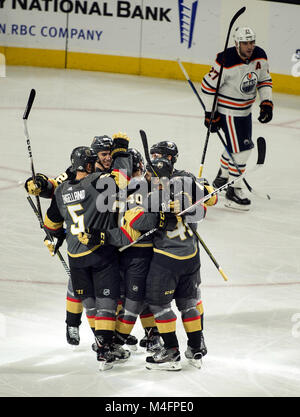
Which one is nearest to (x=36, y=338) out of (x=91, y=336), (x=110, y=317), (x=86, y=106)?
(x=91, y=336)

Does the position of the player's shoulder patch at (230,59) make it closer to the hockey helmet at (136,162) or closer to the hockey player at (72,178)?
the hockey player at (72,178)

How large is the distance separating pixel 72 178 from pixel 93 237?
18.3 inches

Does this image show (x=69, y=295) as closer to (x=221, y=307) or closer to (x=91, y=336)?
(x=91, y=336)

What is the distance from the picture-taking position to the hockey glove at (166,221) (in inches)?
170

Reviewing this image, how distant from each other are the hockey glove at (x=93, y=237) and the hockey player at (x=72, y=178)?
1.16 ft

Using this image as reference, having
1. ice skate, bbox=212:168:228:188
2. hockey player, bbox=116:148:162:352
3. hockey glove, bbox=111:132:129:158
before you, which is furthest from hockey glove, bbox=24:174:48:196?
ice skate, bbox=212:168:228:188

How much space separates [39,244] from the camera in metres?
6.46

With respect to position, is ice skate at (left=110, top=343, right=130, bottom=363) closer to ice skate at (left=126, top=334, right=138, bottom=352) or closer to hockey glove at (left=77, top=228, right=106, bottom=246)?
ice skate at (left=126, top=334, right=138, bottom=352)

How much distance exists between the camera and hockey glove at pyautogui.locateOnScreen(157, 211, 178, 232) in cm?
432

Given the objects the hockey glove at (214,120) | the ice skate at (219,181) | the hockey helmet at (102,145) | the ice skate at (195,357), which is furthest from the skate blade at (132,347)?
the ice skate at (219,181)

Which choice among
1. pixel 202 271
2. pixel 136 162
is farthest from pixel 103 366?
pixel 202 271

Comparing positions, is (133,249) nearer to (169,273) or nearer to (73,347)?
(169,273)

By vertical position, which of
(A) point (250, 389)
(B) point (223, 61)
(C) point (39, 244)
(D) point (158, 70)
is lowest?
(D) point (158, 70)
